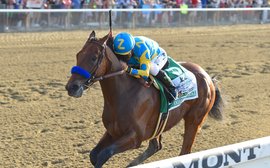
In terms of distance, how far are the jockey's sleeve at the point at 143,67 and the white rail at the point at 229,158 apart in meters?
1.28

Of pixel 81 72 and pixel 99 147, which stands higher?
A: pixel 81 72

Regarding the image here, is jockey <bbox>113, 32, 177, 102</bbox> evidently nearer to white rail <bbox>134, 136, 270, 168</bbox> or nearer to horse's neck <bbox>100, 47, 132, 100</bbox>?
horse's neck <bbox>100, 47, 132, 100</bbox>

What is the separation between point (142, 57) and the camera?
15.9 ft

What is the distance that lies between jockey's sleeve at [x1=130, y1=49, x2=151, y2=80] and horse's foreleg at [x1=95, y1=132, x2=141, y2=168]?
0.58 meters

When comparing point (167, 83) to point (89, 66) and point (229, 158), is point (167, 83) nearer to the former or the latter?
point (89, 66)

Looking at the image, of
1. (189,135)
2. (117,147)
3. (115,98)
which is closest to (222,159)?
(117,147)

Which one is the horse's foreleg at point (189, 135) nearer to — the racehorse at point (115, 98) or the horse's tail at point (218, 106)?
the racehorse at point (115, 98)

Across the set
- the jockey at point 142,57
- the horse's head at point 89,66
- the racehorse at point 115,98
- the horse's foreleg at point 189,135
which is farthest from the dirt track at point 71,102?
the horse's head at point 89,66

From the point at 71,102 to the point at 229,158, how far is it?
5.09 m

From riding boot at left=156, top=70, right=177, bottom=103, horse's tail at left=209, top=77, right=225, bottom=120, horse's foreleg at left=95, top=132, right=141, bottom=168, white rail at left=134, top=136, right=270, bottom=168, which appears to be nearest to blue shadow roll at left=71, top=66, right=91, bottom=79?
horse's foreleg at left=95, top=132, right=141, bottom=168

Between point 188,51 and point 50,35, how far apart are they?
15.9 ft

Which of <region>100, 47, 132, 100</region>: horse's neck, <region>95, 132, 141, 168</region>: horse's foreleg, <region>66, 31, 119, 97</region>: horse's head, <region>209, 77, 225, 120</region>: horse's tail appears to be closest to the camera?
<region>66, 31, 119, 97</region>: horse's head

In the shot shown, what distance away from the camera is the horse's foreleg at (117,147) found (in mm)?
4543

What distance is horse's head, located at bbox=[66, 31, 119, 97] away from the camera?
14.1 feet
